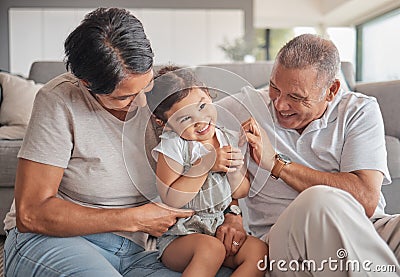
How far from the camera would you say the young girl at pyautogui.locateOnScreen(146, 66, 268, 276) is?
132 centimetres

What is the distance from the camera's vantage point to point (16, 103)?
3219 mm

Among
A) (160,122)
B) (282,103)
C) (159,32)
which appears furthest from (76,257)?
(159,32)

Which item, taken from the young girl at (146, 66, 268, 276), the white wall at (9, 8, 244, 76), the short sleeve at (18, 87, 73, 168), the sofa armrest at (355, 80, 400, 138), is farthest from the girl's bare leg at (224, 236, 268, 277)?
the white wall at (9, 8, 244, 76)

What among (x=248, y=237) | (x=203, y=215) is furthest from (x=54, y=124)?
(x=248, y=237)

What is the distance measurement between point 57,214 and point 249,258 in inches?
17.4

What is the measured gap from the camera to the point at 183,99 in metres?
1.32

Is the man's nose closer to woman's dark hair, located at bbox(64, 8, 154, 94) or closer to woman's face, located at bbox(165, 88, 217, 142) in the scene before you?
woman's face, located at bbox(165, 88, 217, 142)

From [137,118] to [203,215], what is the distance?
281mm

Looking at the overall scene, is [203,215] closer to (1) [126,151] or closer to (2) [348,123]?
(1) [126,151]

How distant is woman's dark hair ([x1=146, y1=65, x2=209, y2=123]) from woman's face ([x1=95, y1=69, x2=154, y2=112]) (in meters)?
0.02

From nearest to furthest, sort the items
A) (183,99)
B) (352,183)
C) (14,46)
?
1. (183,99)
2. (352,183)
3. (14,46)

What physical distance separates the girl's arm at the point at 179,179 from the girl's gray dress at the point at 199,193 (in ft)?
0.05

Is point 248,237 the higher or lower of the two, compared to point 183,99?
lower

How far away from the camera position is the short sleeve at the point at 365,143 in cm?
152
